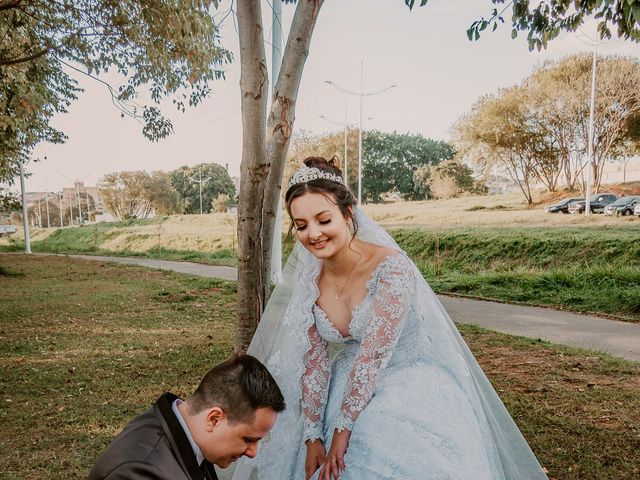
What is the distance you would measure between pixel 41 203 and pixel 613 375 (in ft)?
350

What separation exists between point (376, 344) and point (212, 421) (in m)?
0.74

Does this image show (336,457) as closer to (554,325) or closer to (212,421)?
(212,421)

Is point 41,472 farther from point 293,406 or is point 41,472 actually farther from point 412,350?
point 412,350

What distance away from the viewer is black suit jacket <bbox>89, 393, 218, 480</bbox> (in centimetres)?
156

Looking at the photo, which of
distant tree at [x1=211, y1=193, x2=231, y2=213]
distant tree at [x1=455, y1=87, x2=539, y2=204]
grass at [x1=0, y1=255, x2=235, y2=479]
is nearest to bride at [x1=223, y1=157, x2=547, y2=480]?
grass at [x1=0, y1=255, x2=235, y2=479]

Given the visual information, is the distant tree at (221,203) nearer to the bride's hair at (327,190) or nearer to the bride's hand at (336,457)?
the bride's hair at (327,190)

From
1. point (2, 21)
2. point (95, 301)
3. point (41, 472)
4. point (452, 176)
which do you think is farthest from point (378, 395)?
point (452, 176)

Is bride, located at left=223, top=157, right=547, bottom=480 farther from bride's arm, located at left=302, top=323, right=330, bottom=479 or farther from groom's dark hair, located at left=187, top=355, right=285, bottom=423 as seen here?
groom's dark hair, located at left=187, top=355, right=285, bottom=423

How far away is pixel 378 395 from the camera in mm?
2146

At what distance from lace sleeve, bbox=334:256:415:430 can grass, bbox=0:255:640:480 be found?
2249 millimetres

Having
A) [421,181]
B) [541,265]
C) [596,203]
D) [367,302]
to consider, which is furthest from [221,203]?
[367,302]

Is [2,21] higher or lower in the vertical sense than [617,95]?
lower

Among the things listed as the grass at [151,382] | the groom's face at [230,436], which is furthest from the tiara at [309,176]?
the grass at [151,382]

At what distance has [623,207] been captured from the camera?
2367 cm
